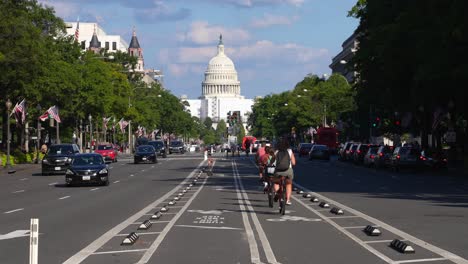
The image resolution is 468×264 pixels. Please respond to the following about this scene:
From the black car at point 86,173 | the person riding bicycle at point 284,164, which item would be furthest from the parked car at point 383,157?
the person riding bicycle at point 284,164

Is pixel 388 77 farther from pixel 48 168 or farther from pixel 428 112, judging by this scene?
pixel 48 168

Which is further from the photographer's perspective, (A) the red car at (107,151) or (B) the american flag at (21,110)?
(A) the red car at (107,151)

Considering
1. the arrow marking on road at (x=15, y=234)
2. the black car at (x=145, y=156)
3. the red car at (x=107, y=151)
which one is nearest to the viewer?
the arrow marking on road at (x=15, y=234)

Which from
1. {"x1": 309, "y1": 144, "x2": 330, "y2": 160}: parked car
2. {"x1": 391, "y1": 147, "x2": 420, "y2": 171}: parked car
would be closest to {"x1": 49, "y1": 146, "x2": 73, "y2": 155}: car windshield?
{"x1": 391, "y1": 147, "x2": 420, "y2": 171}: parked car

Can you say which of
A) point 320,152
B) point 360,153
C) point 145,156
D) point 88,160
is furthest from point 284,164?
point 320,152

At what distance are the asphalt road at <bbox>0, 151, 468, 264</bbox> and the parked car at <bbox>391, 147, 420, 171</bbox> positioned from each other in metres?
A: 21.3

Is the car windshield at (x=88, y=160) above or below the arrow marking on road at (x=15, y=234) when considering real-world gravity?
above

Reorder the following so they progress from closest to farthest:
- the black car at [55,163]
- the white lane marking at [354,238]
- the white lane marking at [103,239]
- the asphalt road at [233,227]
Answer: the white lane marking at [354,238]
the white lane marking at [103,239]
the asphalt road at [233,227]
the black car at [55,163]

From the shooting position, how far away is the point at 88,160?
41156 millimetres

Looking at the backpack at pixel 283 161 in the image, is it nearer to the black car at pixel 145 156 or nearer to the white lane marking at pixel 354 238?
the white lane marking at pixel 354 238

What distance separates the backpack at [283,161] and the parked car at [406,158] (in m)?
33.5

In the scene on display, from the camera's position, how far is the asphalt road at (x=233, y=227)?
1459cm

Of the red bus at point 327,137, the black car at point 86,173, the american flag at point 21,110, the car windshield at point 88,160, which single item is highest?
the american flag at point 21,110

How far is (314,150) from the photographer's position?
281 ft
